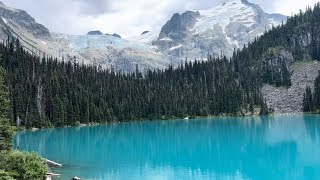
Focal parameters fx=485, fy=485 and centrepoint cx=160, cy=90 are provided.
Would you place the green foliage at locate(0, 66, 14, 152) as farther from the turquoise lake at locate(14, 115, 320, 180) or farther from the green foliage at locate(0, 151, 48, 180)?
the turquoise lake at locate(14, 115, 320, 180)


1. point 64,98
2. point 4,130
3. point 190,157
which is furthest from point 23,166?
point 64,98

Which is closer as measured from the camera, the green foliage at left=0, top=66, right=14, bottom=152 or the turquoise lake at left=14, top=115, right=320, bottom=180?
the green foliage at left=0, top=66, right=14, bottom=152

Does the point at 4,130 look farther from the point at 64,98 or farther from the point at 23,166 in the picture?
the point at 64,98

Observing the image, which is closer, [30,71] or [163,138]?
[163,138]

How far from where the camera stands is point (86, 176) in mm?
51562

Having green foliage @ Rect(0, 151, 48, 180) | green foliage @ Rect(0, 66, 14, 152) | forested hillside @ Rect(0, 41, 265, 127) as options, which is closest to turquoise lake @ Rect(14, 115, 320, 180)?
green foliage @ Rect(0, 66, 14, 152)

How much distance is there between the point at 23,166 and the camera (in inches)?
1572

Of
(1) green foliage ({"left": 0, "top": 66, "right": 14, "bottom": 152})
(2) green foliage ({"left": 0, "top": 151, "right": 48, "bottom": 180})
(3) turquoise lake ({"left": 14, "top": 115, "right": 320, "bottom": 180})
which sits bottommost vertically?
(3) turquoise lake ({"left": 14, "top": 115, "right": 320, "bottom": 180})

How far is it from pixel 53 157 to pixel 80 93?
99555mm

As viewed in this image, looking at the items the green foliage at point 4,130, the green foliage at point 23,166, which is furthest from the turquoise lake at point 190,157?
the green foliage at point 23,166

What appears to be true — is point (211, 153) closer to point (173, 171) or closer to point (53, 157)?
point (173, 171)

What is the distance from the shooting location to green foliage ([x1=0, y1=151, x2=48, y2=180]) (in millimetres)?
39781

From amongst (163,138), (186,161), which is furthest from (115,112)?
(186,161)

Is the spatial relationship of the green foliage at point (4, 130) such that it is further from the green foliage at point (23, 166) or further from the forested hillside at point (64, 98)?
the forested hillside at point (64, 98)
